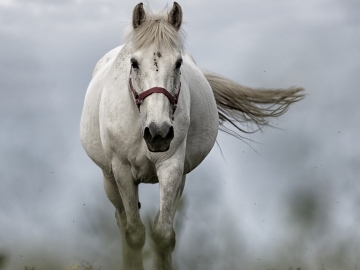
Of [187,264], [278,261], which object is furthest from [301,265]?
[187,264]

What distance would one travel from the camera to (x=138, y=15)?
675cm

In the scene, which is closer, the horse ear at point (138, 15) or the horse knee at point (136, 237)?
the horse ear at point (138, 15)

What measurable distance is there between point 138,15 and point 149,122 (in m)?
1.05

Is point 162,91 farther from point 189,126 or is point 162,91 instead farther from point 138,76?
point 189,126

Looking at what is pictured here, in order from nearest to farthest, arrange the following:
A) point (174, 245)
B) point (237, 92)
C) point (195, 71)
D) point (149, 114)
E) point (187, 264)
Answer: point (149, 114) < point (174, 245) < point (187, 264) < point (195, 71) < point (237, 92)

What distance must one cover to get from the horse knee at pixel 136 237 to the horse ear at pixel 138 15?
6.07 ft

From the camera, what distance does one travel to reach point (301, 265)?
7805mm

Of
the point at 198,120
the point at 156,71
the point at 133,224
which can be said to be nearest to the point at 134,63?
the point at 156,71

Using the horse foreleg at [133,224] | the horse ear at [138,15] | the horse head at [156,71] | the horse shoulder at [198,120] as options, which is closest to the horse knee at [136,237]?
the horse foreleg at [133,224]

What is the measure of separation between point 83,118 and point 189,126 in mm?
1346

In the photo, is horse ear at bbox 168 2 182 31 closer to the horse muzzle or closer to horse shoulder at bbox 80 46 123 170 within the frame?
the horse muzzle

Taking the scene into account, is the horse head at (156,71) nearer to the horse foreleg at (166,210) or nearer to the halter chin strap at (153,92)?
the halter chin strap at (153,92)

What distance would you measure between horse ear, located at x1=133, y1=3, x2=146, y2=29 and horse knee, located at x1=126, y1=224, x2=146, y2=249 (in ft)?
6.07

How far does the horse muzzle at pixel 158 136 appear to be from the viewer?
20.3ft
